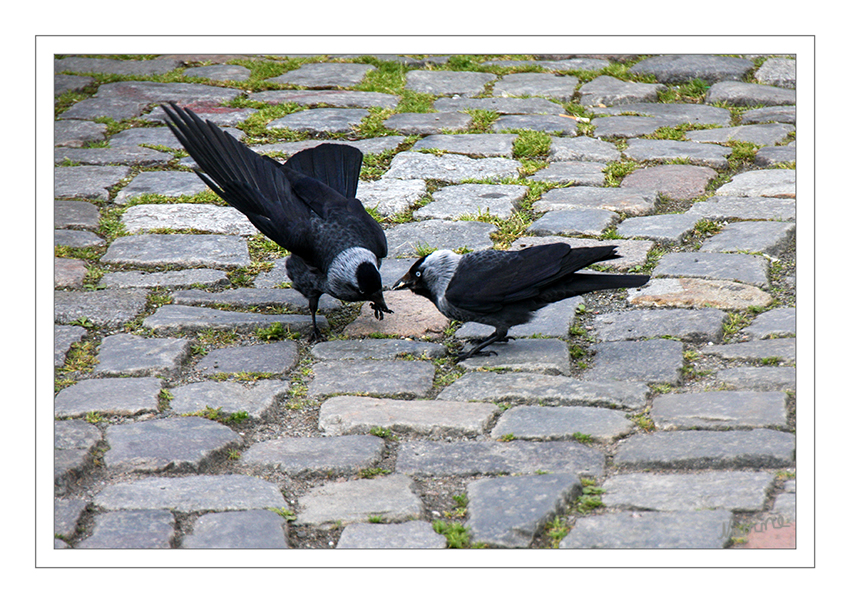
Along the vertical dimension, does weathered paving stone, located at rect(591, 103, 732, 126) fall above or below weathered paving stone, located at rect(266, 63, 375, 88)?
below

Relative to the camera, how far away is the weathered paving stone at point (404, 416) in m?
3.56

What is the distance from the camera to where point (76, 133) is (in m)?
7.59

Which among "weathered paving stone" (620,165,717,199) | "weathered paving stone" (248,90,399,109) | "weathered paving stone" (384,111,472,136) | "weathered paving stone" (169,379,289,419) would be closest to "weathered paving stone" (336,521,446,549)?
"weathered paving stone" (169,379,289,419)

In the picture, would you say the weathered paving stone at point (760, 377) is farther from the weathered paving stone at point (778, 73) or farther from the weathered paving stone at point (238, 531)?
the weathered paving stone at point (778, 73)

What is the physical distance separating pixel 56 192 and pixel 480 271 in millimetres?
3603

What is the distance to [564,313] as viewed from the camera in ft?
15.6

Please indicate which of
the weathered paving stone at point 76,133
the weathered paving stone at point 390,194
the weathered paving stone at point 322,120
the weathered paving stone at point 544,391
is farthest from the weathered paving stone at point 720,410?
the weathered paving stone at point 76,133

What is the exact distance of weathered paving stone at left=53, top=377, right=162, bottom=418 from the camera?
373 centimetres

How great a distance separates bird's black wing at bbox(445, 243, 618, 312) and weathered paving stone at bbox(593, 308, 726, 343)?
1.47 ft

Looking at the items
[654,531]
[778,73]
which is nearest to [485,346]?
[654,531]

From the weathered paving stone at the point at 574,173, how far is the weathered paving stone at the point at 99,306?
3096mm

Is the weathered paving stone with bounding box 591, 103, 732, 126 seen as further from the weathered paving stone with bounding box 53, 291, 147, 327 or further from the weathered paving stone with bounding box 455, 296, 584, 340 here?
the weathered paving stone with bounding box 53, 291, 147, 327

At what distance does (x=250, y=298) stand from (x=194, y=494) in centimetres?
206

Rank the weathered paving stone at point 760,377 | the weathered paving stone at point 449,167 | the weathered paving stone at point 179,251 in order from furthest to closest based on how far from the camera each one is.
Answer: the weathered paving stone at point 449,167 < the weathered paving stone at point 179,251 < the weathered paving stone at point 760,377
